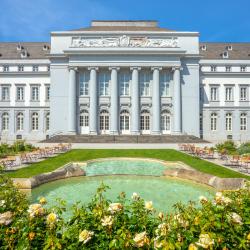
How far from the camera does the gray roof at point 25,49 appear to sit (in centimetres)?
4884

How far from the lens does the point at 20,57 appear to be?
159 feet

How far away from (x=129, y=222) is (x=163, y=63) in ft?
130

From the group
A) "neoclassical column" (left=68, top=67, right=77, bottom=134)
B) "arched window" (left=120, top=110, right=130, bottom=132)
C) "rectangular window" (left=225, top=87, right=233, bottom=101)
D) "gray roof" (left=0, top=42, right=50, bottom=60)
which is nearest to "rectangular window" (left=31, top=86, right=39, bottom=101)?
"gray roof" (left=0, top=42, right=50, bottom=60)

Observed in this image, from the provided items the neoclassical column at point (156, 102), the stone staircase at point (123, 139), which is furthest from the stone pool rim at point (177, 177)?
the neoclassical column at point (156, 102)

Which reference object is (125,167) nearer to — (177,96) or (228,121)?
(177,96)

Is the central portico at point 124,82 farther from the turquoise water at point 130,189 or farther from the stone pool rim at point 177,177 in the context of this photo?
the turquoise water at point 130,189

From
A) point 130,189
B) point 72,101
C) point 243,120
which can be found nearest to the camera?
point 130,189

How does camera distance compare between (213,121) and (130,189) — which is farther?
(213,121)

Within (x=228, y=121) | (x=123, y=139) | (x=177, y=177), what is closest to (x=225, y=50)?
(x=228, y=121)

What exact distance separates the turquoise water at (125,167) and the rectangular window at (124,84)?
22945 millimetres

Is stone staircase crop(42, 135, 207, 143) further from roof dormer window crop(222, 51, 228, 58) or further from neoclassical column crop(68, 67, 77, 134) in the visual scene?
roof dormer window crop(222, 51, 228, 58)

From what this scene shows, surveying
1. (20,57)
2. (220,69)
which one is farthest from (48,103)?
(220,69)

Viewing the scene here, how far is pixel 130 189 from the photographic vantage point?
41.9ft

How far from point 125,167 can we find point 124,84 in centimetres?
2594
